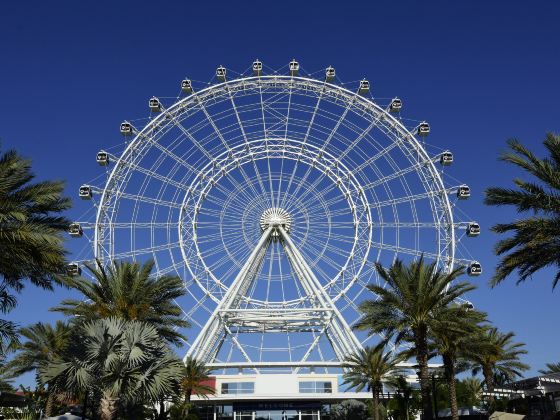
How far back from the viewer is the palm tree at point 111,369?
757 inches

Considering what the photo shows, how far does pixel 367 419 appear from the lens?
167 feet

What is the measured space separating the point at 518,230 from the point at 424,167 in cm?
2592

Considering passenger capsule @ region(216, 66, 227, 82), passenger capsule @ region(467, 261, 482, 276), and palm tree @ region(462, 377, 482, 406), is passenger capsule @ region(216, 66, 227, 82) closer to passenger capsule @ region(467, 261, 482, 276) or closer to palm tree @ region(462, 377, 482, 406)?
passenger capsule @ region(467, 261, 482, 276)

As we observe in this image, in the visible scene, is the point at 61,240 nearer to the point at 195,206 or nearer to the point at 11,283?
the point at 11,283

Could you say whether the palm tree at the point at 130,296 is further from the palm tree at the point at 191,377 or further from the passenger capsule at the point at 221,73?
the passenger capsule at the point at 221,73

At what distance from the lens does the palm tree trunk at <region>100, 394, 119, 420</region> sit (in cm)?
2022

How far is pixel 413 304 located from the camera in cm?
2536

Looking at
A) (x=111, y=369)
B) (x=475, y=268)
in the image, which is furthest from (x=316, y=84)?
(x=111, y=369)

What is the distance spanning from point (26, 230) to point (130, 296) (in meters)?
9.36

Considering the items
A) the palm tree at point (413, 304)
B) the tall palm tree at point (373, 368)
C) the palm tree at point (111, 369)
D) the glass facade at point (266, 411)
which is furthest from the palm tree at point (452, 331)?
the glass facade at point (266, 411)

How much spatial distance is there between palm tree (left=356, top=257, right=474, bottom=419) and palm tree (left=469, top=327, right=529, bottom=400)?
6450 millimetres

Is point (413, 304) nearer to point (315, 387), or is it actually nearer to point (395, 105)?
point (395, 105)

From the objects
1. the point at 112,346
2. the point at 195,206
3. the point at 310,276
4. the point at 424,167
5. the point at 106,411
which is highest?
the point at 424,167

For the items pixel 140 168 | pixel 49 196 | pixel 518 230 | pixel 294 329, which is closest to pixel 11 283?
pixel 49 196
